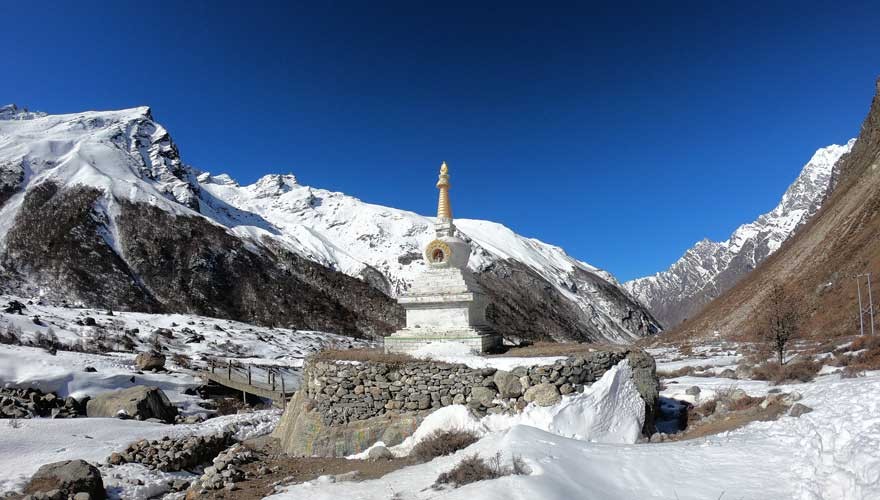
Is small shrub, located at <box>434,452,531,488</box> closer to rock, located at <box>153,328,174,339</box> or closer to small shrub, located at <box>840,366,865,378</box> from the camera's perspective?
small shrub, located at <box>840,366,865,378</box>

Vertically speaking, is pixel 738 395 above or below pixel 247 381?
above

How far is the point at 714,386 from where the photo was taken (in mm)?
15453

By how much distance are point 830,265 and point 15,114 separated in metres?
128

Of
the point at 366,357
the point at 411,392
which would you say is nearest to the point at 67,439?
the point at 366,357

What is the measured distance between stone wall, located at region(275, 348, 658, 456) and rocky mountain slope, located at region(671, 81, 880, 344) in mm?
26667

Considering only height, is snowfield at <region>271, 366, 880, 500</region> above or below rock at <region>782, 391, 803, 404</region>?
below

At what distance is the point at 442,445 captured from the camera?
11172 millimetres

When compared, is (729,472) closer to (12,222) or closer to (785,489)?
(785,489)

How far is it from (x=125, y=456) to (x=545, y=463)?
11777mm

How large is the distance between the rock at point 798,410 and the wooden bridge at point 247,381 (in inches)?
724

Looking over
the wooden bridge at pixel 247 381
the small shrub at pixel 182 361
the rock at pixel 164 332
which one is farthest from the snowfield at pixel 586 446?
the rock at pixel 164 332

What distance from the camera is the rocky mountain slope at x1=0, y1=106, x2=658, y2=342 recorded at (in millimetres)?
61375

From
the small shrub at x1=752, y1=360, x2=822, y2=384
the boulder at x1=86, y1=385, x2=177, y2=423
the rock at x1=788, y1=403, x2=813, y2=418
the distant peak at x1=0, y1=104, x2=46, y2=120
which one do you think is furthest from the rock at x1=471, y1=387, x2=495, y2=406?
the distant peak at x1=0, y1=104, x2=46, y2=120

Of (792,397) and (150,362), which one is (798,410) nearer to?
(792,397)
